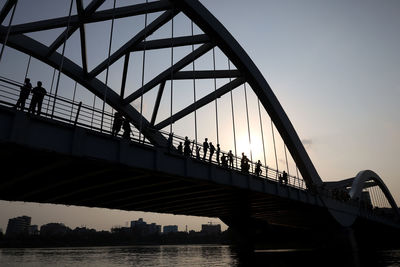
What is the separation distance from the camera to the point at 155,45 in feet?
70.4

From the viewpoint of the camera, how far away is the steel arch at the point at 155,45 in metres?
18.5

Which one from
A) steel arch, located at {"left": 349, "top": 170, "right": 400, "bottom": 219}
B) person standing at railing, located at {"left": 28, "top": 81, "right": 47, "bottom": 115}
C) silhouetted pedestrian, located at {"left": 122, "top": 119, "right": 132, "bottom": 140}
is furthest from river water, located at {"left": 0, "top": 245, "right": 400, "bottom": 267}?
person standing at railing, located at {"left": 28, "top": 81, "right": 47, "bottom": 115}

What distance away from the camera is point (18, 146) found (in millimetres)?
9617

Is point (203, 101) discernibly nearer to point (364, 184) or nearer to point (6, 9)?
point (6, 9)

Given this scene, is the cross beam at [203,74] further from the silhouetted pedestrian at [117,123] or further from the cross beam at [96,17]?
the silhouetted pedestrian at [117,123]

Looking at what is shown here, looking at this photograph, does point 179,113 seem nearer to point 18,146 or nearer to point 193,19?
point 193,19

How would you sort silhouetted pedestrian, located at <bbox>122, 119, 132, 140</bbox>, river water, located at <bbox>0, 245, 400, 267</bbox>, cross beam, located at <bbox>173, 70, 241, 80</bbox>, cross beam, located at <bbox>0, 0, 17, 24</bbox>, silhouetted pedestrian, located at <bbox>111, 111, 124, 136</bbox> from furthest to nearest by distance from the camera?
cross beam, located at <bbox>173, 70, 241, 80</bbox>
river water, located at <bbox>0, 245, 400, 267</bbox>
cross beam, located at <bbox>0, 0, 17, 24</bbox>
silhouetted pedestrian, located at <bbox>122, 119, 132, 140</bbox>
silhouetted pedestrian, located at <bbox>111, 111, 124, 136</bbox>

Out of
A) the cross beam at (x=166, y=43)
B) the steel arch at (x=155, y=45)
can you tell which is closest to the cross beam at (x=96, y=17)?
the steel arch at (x=155, y=45)

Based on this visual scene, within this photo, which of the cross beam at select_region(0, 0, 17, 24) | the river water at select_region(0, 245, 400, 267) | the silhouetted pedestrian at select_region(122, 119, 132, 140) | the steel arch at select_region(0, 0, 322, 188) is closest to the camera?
the silhouetted pedestrian at select_region(122, 119, 132, 140)

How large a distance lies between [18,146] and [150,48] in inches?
535

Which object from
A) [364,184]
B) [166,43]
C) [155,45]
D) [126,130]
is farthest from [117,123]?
[364,184]

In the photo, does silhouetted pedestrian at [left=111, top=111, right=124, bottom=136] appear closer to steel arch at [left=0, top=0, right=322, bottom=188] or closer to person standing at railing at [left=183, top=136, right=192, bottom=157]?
steel arch at [left=0, top=0, right=322, bottom=188]

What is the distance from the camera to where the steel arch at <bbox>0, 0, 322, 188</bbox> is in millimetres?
18516

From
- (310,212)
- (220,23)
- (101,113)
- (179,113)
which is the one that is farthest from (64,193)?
(310,212)
